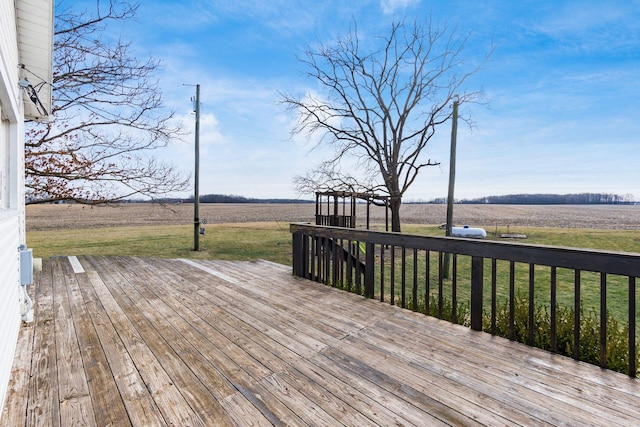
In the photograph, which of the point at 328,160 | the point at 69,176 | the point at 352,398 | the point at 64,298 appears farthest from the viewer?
the point at 328,160

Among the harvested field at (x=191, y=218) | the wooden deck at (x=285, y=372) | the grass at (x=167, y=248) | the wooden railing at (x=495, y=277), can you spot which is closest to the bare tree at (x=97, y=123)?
the harvested field at (x=191, y=218)

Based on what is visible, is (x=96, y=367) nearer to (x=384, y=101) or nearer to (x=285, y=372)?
(x=285, y=372)

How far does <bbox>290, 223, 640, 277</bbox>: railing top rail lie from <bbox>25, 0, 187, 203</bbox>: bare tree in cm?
789

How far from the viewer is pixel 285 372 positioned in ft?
6.39

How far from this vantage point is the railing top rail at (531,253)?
1.94 metres

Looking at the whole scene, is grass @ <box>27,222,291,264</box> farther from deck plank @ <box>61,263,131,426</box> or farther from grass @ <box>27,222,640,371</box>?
deck plank @ <box>61,263,131,426</box>

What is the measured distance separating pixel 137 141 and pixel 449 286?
926cm

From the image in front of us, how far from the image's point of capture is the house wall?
179 centimetres

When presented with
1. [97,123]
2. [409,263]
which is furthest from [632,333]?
[97,123]

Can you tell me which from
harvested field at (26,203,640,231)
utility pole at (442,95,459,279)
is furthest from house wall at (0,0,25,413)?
utility pole at (442,95,459,279)

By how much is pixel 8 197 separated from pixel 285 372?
3070 millimetres

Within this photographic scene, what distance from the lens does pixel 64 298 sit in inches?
142

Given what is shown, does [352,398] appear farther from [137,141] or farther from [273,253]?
[137,141]

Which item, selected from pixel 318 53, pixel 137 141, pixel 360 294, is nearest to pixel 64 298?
pixel 360 294
